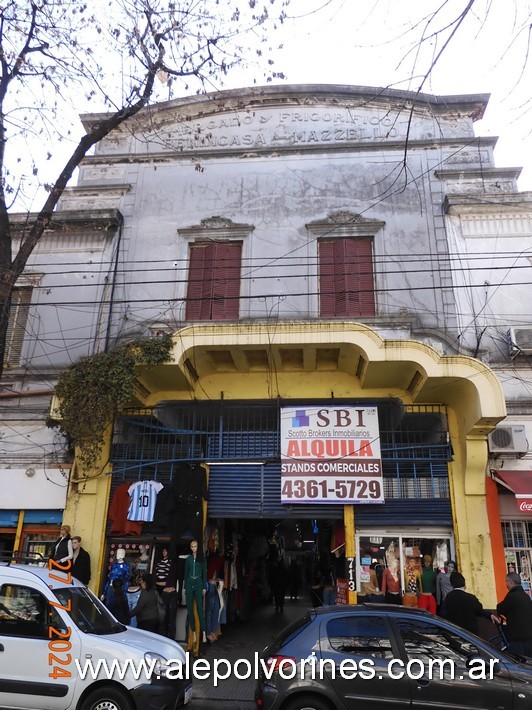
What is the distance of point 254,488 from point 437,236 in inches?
270

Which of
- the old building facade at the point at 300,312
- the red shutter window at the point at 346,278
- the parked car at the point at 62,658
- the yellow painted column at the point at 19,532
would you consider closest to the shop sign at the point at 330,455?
the old building facade at the point at 300,312

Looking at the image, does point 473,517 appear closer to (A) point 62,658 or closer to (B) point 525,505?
(B) point 525,505

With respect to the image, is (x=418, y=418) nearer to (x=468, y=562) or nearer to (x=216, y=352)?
(x=468, y=562)

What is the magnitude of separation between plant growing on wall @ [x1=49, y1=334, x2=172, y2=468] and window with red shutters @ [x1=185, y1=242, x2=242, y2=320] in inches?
71.6

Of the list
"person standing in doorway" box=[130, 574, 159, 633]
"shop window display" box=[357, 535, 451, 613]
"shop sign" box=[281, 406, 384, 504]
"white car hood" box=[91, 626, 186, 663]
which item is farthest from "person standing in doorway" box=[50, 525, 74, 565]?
"shop window display" box=[357, 535, 451, 613]

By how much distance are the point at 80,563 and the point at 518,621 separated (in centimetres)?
765

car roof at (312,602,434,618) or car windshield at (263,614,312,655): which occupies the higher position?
car roof at (312,602,434,618)

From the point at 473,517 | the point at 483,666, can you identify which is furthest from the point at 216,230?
the point at 483,666

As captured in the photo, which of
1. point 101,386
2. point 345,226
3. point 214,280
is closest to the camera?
point 101,386

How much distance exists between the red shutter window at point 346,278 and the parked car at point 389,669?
706 centimetres

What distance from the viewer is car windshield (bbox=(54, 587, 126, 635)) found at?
6590 mm

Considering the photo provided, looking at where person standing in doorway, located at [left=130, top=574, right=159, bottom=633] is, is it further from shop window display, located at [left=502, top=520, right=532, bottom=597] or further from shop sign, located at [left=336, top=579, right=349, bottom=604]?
shop window display, located at [left=502, top=520, right=532, bottom=597]

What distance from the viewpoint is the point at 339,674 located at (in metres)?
5.86

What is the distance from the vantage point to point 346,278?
40.4 ft
